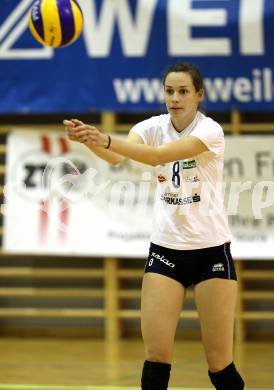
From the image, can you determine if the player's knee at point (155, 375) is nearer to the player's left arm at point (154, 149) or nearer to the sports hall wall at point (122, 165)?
the player's left arm at point (154, 149)

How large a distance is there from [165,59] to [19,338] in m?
3.00

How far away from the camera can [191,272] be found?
3.66 meters

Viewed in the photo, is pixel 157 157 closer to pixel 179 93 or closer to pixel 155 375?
pixel 179 93

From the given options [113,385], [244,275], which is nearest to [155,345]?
[113,385]

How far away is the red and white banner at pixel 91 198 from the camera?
281 inches

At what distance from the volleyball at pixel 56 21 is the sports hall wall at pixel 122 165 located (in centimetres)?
238

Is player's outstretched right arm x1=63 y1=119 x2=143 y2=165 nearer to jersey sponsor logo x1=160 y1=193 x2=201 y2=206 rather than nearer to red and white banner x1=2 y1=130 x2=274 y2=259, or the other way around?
jersey sponsor logo x1=160 y1=193 x2=201 y2=206

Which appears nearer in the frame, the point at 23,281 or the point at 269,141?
the point at 269,141

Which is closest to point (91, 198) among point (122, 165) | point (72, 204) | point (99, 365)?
point (72, 204)

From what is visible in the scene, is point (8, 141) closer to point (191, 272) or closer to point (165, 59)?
point (165, 59)

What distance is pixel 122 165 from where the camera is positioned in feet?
23.9

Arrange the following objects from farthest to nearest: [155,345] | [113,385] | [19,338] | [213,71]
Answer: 1. [19,338]
2. [213,71]
3. [113,385]
4. [155,345]

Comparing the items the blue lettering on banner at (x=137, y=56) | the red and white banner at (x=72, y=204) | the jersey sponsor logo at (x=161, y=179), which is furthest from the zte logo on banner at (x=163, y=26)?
the jersey sponsor logo at (x=161, y=179)

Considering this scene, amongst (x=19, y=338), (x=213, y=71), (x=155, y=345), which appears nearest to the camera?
(x=155, y=345)
